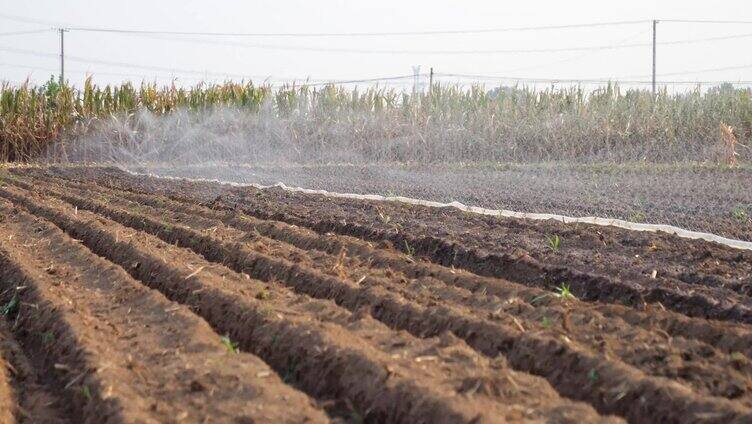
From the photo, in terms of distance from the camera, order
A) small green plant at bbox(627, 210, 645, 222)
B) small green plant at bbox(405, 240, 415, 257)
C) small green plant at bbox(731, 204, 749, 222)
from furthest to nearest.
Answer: small green plant at bbox(731, 204, 749, 222), small green plant at bbox(627, 210, 645, 222), small green plant at bbox(405, 240, 415, 257)

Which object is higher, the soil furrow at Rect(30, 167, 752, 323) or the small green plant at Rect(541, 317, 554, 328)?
the soil furrow at Rect(30, 167, 752, 323)

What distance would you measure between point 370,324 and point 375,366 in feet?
3.24

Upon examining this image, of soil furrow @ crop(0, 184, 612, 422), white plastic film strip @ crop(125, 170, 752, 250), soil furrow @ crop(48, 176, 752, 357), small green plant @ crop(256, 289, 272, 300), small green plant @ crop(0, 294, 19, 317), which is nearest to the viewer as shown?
soil furrow @ crop(0, 184, 612, 422)

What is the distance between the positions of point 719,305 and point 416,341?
2.14 m

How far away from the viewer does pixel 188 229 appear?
9484 millimetres

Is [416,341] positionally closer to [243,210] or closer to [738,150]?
[243,210]

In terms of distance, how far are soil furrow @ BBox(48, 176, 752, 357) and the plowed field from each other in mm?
18

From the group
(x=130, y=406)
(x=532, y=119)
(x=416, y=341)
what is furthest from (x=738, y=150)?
(x=130, y=406)

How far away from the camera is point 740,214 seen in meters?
11.4

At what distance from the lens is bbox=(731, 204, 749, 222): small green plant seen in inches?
442

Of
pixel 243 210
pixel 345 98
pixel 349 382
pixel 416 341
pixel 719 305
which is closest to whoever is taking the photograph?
pixel 349 382

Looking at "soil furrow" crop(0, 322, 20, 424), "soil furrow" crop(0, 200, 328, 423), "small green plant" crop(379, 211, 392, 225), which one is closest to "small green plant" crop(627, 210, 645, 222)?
"small green plant" crop(379, 211, 392, 225)

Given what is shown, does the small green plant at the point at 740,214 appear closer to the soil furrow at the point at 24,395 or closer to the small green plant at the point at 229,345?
the small green plant at the point at 229,345

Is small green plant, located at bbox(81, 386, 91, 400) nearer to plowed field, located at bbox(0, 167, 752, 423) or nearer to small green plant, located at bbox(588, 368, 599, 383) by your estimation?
plowed field, located at bbox(0, 167, 752, 423)
